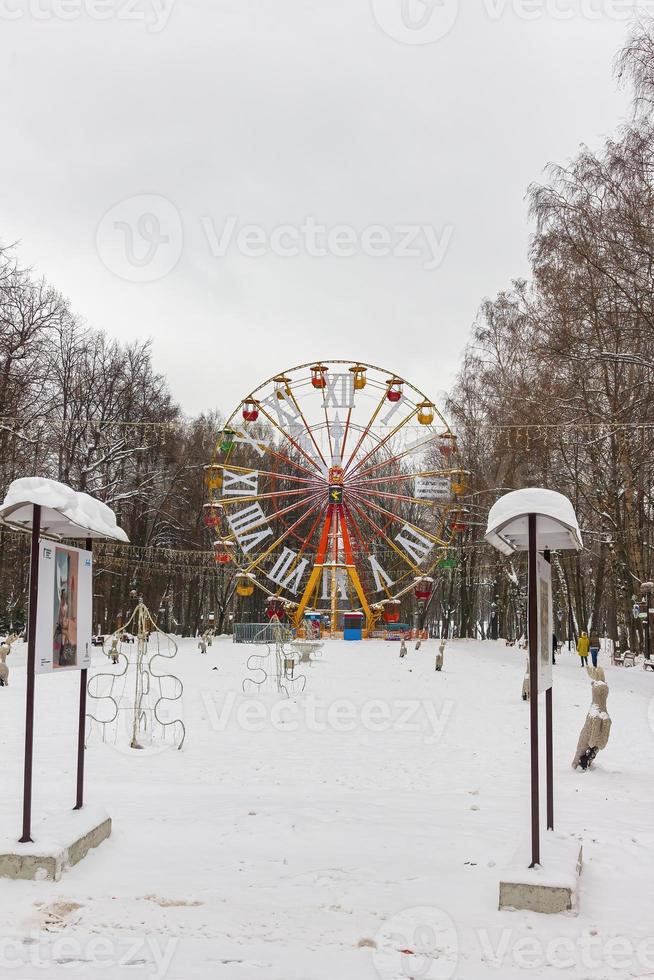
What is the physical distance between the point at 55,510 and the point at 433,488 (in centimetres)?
2698

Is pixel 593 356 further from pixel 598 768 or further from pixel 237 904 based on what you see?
pixel 237 904

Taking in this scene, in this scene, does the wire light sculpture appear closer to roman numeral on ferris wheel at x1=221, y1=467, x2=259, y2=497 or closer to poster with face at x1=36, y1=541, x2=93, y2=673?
poster with face at x1=36, y1=541, x2=93, y2=673

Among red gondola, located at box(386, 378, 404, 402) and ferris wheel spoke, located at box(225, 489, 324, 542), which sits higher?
red gondola, located at box(386, 378, 404, 402)

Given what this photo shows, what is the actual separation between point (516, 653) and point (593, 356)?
14110 millimetres

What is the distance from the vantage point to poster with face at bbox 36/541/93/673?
6137 millimetres

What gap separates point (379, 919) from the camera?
17.0 ft

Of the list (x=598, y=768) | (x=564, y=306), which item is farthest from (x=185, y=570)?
(x=598, y=768)

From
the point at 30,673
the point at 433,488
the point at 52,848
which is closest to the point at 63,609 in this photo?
the point at 30,673
